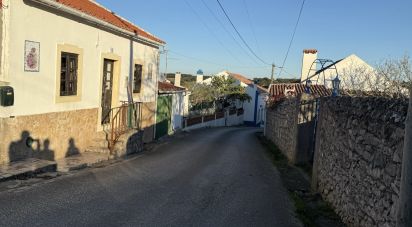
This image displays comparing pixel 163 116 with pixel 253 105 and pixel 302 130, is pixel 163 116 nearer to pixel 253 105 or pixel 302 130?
pixel 302 130

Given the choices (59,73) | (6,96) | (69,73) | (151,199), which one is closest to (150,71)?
(69,73)

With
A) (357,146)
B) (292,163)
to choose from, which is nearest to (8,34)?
(357,146)

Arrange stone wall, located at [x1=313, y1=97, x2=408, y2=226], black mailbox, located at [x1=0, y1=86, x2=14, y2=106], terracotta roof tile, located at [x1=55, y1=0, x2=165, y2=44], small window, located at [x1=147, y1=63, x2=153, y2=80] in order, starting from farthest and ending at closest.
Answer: small window, located at [x1=147, y1=63, x2=153, y2=80], terracotta roof tile, located at [x1=55, y1=0, x2=165, y2=44], black mailbox, located at [x1=0, y1=86, x2=14, y2=106], stone wall, located at [x1=313, y1=97, x2=408, y2=226]

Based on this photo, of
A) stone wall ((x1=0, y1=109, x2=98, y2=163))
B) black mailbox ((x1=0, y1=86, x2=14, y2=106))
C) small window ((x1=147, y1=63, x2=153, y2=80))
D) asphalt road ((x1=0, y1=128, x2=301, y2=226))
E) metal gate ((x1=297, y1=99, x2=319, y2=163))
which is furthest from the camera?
small window ((x1=147, y1=63, x2=153, y2=80))

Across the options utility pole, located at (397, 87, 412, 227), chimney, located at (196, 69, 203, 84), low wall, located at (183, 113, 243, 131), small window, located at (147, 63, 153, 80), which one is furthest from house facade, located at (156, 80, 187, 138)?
chimney, located at (196, 69, 203, 84)

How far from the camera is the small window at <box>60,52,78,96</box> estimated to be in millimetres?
11016

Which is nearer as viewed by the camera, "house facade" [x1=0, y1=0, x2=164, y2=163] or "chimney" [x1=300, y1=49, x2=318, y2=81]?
"house facade" [x1=0, y1=0, x2=164, y2=163]

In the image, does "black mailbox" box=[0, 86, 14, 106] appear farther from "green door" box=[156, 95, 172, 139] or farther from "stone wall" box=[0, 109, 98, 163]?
"green door" box=[156, 95, 172, 139]

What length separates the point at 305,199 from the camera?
9.02 metres

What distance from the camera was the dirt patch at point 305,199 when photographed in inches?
280

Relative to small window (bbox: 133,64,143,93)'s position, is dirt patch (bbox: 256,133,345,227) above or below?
below

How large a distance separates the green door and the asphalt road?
9474 mm

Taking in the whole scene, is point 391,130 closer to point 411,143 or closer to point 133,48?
point 411,143

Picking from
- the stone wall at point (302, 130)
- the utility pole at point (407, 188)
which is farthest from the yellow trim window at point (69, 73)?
the utility pole at point (407, 188)
